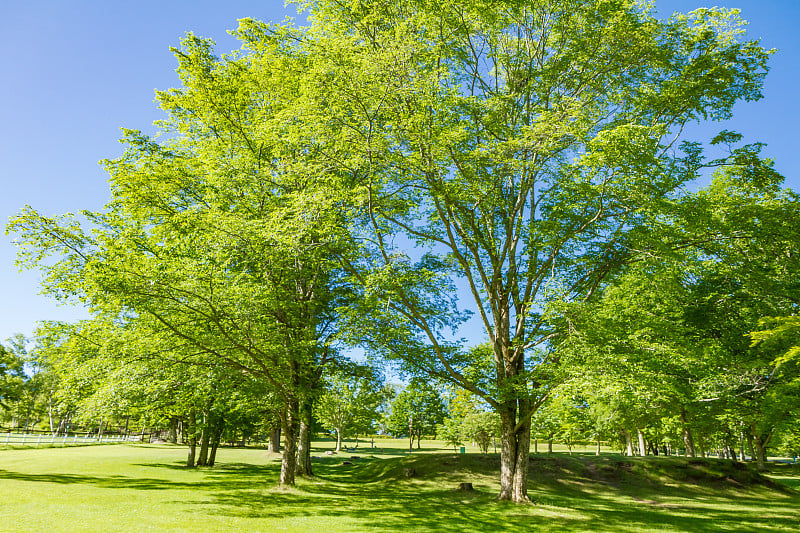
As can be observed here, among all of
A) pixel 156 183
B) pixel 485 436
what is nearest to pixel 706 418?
pixel 485 436

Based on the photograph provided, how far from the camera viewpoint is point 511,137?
14.8 m

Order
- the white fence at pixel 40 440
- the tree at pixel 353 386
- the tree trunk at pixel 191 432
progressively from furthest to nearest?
the white fence at pixel 40 440
the tree trunk at pixel 191 432
the tree at pixel 353 386

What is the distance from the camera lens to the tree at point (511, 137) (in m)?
13.2

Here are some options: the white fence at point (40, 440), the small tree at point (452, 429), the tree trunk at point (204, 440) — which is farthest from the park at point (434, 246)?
the white fence at point (40, 440)

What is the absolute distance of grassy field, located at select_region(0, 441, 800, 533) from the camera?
11867 mm

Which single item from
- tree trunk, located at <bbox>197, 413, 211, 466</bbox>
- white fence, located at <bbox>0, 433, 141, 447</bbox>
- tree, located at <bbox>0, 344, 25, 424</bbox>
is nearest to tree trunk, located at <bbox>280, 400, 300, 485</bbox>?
tree trunk, located at <bbox>197, 413, 211, 466</bbox>

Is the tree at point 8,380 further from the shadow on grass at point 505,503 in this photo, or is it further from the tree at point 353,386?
the tree at point 353,386

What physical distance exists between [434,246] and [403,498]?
10.3 m

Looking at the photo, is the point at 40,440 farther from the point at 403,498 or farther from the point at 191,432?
the point at 403,498

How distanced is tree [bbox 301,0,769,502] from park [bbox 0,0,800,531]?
0.10 meters

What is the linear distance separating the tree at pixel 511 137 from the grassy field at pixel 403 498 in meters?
3.57

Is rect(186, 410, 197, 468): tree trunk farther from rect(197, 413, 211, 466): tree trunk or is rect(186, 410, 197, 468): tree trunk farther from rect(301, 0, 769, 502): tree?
rect(301, 0, 769, 502): tree

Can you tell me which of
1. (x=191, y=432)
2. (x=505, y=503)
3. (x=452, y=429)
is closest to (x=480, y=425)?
(x=452, y=429)

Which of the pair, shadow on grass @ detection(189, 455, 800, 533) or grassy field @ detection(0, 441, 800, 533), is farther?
shadow on grass @ detection(189, 455, 800, 533)
